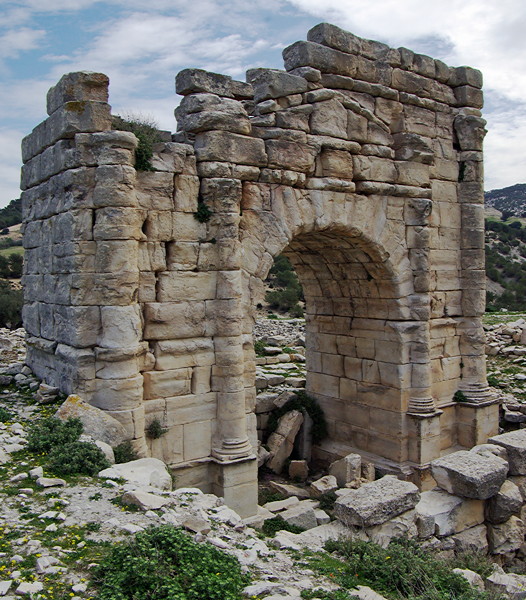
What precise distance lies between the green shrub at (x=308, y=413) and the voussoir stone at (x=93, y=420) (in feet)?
17.4

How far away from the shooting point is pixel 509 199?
79.0 meters

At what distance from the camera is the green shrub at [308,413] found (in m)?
11.9

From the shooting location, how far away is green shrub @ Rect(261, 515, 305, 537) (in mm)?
8016

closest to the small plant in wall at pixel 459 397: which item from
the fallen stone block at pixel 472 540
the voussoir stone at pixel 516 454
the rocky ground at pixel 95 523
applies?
the voussoir stone at pixel 516 454

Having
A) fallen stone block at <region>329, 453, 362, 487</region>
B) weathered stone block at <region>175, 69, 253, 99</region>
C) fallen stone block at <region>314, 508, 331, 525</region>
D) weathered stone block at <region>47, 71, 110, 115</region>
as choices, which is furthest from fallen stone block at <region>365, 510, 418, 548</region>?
weathered stone block at <region>47, 71, 110, 115</region>

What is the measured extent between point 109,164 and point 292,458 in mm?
7187

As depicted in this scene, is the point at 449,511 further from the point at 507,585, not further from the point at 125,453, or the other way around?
the point at 125,453

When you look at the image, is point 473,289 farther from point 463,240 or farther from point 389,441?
point 389,441

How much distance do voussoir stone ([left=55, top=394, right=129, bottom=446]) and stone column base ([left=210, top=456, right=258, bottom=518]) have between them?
168 cm

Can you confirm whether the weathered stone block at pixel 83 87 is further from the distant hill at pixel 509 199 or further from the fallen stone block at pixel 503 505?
the distant hill at pixel 509 199

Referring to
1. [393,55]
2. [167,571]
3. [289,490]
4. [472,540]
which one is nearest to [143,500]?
[167,571]

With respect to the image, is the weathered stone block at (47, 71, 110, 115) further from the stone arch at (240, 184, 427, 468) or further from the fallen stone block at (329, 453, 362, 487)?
the fallen stone block at (329, 453, 362, 487)

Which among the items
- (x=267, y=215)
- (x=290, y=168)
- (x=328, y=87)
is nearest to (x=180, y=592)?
(x=267, y=215)

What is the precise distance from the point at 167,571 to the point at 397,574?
8.24 ft
